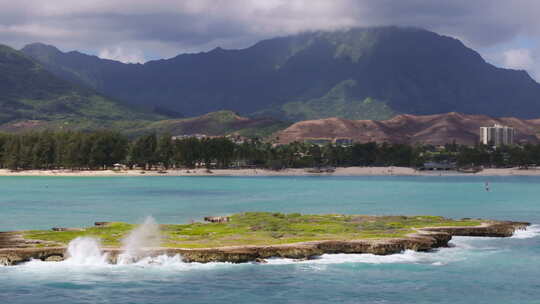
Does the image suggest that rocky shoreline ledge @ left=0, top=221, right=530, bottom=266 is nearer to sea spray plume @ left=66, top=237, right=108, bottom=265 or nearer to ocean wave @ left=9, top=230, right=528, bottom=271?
sea spray plume @ left=66, top=237, right=108, bottom=265

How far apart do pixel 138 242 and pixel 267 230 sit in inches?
635

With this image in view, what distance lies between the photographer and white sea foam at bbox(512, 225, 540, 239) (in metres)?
81.6

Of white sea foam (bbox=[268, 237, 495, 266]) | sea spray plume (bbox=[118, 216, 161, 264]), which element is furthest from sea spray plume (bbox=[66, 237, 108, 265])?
white sea foam (bbox=[268, 237, 495, 266])

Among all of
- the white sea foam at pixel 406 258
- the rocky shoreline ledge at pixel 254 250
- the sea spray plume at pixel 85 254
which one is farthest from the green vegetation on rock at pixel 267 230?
the white sea foam at pixel 406 258

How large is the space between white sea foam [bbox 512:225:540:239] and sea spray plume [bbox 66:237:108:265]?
46.1m

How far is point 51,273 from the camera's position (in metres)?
57.1

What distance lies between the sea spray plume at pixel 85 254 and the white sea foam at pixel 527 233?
151 feet

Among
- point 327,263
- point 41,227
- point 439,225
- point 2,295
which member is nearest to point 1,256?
point 2,295

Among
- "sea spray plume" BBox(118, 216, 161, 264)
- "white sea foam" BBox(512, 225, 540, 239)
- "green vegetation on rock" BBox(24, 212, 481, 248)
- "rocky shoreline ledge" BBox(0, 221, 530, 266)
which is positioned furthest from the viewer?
"white sea foam" BBox(512, 225, 540, 239)

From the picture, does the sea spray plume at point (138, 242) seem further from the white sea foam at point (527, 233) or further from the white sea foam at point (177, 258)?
the white sea foam at point (527, 233)

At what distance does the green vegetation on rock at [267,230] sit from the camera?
68750 millimetres

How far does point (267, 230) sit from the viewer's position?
77625mm

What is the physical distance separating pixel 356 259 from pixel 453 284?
10407 mm

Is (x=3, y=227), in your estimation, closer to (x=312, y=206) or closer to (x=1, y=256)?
(x=1, y=256)
